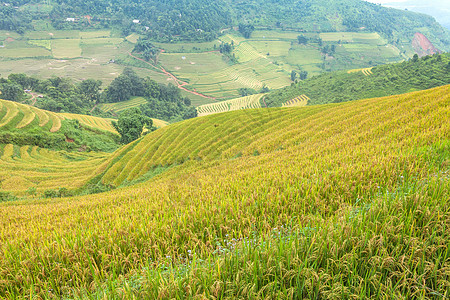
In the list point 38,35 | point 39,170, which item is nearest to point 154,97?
point 39,170

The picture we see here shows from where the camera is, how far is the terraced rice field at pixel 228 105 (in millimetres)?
119312

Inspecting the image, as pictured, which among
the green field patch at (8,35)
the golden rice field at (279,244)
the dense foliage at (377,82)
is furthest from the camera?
the green field patch at (8,35)

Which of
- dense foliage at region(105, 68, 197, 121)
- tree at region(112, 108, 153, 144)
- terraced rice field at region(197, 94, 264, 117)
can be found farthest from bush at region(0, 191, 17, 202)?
terraced rice field at region(197, 94, 264, 117)

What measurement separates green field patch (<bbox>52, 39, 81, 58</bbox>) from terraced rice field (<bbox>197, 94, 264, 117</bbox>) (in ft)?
404

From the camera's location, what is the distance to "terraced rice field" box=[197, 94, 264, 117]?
11931 centimetres

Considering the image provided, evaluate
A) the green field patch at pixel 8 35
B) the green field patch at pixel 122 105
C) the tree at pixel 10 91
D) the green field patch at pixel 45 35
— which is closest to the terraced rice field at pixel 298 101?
the green field patch at pixel 122 105

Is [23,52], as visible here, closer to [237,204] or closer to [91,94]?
[91,94]

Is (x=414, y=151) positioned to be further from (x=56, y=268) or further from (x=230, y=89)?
(x=230, y=89)

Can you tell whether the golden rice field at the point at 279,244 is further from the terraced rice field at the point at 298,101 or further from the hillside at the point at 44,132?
the terraced rice field at the point at 298,101

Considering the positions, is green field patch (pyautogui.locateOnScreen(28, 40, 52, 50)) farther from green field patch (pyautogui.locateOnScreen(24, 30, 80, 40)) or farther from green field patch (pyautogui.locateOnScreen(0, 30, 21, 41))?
green field patch (pyautogui.locateOnScreen(0, 30, 21, 41))

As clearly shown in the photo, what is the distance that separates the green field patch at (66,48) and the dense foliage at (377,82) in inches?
6257

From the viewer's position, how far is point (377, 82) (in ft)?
296

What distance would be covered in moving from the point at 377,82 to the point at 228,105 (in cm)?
7061

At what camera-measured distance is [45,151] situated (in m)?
40.7
